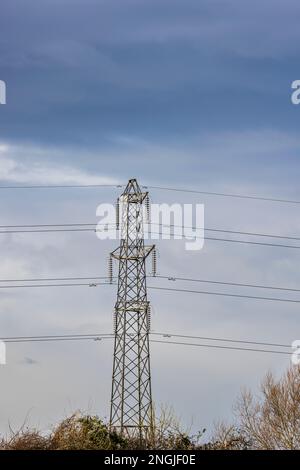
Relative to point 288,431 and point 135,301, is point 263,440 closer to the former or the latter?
point 288,431

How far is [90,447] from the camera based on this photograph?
28.3 meters
